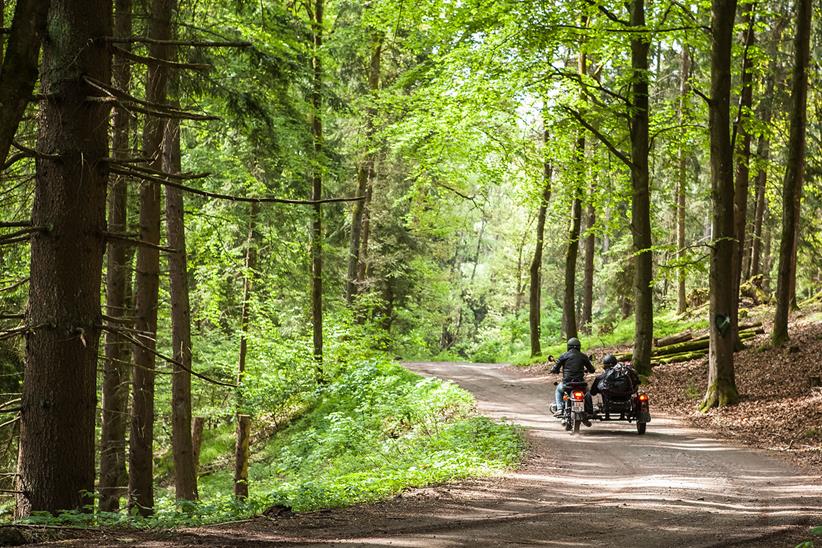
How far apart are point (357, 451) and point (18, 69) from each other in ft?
43.1

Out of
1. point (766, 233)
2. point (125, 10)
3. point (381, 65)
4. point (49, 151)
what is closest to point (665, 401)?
point (125, 10)

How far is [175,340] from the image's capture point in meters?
12.1

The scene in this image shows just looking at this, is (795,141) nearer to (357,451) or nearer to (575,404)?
(575,404)

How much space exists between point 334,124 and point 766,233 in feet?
92.3

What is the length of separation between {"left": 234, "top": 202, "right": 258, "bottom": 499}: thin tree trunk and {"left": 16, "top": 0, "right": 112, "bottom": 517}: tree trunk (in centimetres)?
1096

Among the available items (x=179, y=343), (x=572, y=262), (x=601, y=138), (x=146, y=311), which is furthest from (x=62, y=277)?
(x=572, y=262)

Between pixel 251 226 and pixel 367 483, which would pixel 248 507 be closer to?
pixel 367 483

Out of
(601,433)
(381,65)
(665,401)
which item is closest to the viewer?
(601,433)

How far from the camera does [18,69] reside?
499 cm

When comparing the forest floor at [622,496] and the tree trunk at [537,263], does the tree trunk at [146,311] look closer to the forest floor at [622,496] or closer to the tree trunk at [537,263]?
the forest floor at [622,496]

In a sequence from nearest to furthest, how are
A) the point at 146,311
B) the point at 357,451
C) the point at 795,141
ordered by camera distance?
the point at 146,311, the point at 357,451, the point at 795,141

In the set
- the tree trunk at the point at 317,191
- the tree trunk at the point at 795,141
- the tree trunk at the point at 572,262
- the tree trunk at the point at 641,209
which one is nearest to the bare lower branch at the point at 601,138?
the tree trunk at the point at 641,209

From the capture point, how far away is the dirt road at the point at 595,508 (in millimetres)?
6254

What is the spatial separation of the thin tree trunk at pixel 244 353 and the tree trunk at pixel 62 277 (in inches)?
432
